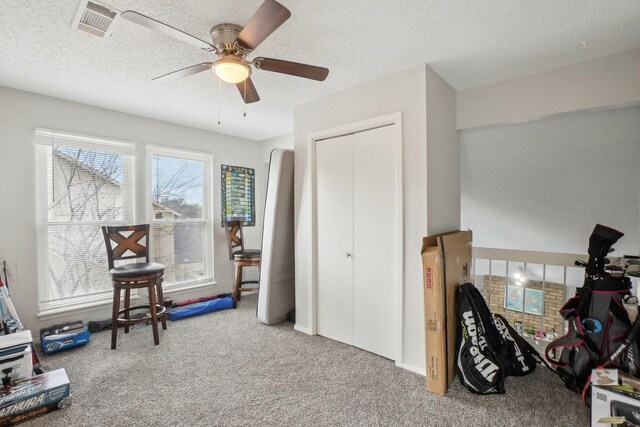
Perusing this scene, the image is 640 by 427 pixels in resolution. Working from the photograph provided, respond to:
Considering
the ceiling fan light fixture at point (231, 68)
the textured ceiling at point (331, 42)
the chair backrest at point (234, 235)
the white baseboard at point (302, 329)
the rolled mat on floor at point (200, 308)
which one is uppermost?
the textured ceiling at point (331, 42)

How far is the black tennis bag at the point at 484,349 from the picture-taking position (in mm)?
2053

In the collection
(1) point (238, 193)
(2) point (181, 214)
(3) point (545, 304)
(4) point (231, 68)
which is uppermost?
(4) point (231, 68)

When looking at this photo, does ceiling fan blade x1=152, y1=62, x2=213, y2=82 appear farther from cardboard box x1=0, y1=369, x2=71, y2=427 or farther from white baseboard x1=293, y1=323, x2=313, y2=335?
white baseboard x1=293, y1=323, x2=313, y2=335

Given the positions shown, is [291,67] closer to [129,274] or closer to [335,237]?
[335,237]

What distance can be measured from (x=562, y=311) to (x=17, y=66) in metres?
4.47

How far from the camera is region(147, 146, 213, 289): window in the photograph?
3.81m

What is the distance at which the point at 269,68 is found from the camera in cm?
184

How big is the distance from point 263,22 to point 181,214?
125 inches

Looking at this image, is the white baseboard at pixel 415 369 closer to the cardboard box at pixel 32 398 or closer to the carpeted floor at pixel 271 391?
the carpeted floor at pixel 271 391

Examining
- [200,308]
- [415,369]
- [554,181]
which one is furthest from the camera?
[554,181]

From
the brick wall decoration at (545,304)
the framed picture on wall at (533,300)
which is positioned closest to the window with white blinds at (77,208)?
the brick wall decoration at (545,304)

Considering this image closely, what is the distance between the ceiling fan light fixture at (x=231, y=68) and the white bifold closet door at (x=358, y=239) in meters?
1.22

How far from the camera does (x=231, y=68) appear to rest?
176 cm

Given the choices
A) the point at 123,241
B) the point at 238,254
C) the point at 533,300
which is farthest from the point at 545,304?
the point at 123,241
